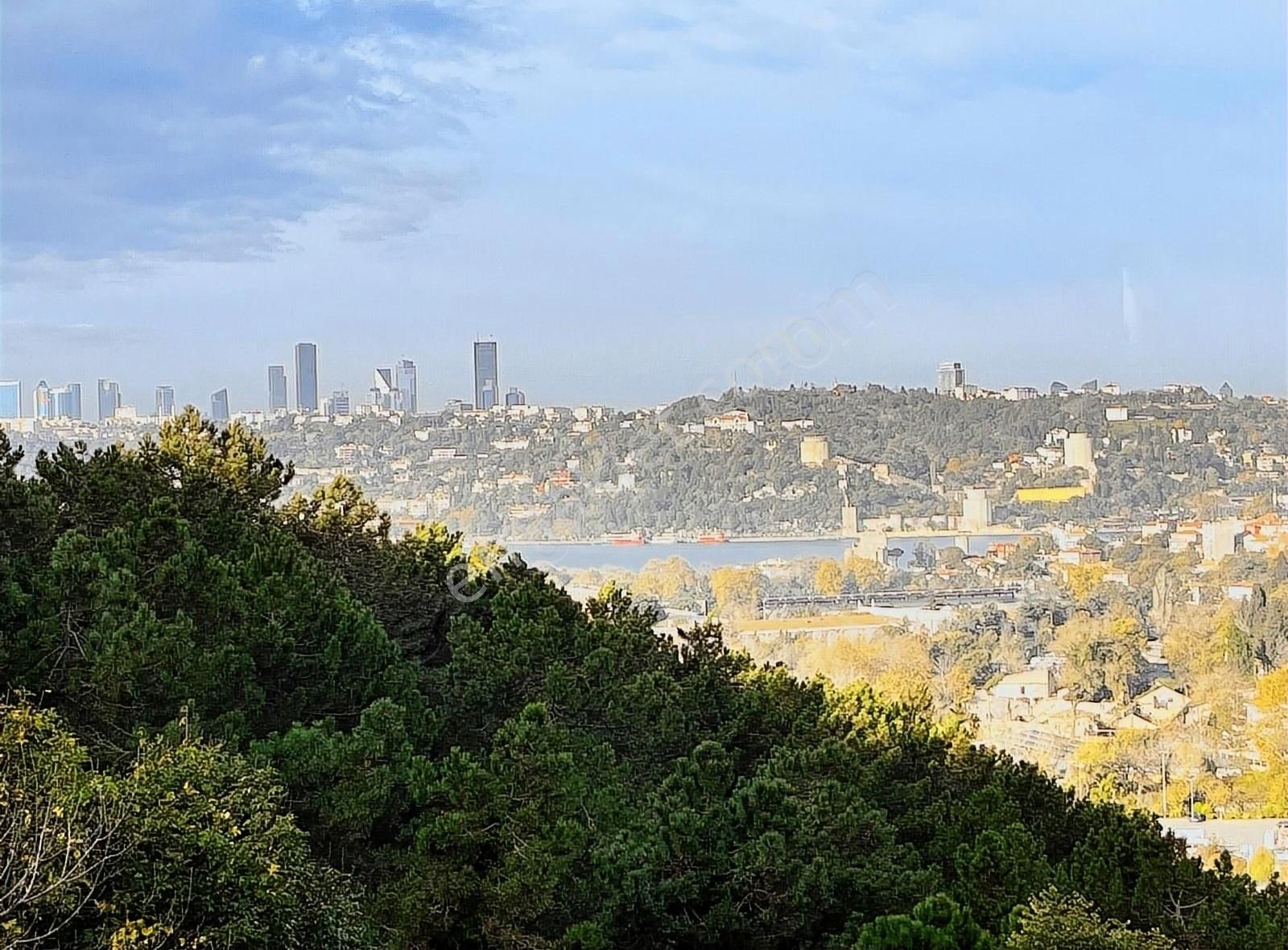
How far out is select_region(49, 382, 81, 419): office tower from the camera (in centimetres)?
3086

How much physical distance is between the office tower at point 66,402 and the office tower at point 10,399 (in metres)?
1.76

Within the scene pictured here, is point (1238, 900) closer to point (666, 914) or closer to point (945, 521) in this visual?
point (666, 914)

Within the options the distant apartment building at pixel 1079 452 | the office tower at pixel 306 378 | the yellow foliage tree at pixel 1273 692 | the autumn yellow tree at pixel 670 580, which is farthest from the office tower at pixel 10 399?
the distant apartment building at pixel 1079 452

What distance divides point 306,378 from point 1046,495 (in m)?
24.1

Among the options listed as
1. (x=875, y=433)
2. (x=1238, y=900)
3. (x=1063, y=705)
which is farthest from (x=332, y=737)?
(x=875, y=433)

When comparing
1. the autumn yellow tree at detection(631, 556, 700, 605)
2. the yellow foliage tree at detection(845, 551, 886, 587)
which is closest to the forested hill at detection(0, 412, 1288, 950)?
the autumn yellow tree at detection(631, 556, 700, 605)

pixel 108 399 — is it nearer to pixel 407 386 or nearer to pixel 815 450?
pixel 407 386

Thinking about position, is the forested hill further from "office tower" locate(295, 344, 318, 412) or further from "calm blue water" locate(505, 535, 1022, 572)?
"office tower" locate(295, 344, 318, 412)

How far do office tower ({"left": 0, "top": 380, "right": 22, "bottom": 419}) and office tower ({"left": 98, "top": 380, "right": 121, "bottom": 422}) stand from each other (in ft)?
9.69

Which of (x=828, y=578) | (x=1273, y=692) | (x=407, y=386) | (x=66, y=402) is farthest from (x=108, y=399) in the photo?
(x=1273, y=692)

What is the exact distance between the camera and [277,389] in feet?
127

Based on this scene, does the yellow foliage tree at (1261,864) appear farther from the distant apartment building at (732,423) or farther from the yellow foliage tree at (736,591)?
the distant apartment building at (732,423)

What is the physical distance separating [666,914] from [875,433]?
38.7 meters

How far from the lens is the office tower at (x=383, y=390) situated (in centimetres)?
4028
